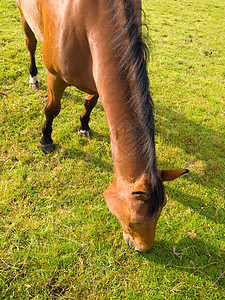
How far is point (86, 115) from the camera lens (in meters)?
3.15

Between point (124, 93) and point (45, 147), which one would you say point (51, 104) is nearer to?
point (45, 147)

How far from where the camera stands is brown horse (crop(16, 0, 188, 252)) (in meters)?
1.43

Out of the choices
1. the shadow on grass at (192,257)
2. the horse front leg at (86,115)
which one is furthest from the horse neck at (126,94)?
the horse front leg at (86,115)

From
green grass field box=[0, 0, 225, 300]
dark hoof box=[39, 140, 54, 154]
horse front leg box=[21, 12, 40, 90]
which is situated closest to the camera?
green grass field box=[0, 0, 225, 300]

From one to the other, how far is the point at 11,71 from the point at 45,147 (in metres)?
2.10

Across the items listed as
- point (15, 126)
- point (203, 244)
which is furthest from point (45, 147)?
point (203, 244)

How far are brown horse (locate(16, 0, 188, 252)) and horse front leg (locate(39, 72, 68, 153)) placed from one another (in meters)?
0.52

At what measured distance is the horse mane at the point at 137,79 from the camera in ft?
4.69

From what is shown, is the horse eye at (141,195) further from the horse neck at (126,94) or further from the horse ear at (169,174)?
the horse ear at (169,174)

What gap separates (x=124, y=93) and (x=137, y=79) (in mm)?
125

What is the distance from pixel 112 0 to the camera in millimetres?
1563

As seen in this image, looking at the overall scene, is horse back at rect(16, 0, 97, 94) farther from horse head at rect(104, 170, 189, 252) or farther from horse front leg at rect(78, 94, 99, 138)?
horse head at rect(104, 170, 189, 252)

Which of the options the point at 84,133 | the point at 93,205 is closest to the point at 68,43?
the point at 84,133

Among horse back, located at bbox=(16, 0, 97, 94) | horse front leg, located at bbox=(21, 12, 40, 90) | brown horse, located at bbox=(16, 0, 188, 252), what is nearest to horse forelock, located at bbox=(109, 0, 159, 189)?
brown horse, located at bbox=(16, 0, 188, 252)
